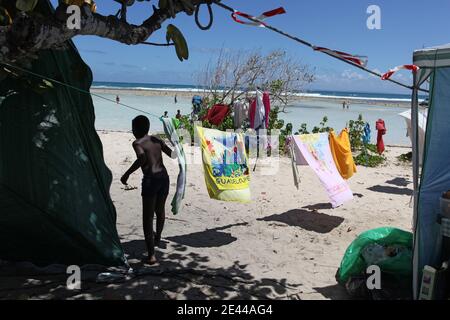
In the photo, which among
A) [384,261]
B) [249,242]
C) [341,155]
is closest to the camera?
[384,261]

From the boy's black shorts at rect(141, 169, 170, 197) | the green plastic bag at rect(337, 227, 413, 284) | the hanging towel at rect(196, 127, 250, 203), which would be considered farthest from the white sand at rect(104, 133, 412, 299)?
the boy's black shorts at rect(141, 169, 170, 197)

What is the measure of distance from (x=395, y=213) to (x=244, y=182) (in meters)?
3.10

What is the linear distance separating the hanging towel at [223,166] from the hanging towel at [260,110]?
4140 mm

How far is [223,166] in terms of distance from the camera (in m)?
5.98

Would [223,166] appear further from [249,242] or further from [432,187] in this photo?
[432,187]

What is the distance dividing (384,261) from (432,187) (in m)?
0.85

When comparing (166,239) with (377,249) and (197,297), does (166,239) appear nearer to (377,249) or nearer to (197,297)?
(197,297)

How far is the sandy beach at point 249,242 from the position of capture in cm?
421

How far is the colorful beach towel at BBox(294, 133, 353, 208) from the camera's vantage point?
671 cm

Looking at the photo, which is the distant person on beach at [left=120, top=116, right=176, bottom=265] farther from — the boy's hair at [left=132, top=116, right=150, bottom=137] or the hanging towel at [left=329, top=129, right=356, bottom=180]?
the hanging towel at [left=329, top=129, right=356, bottom=180]

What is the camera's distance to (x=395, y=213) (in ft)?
24.6

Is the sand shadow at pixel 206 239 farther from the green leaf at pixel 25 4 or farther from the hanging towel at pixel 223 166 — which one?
the green leaf at pixel 25 4

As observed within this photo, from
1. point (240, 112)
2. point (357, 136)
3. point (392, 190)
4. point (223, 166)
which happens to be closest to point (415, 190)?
point (223, 166)

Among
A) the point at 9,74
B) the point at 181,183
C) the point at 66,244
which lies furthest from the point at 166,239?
the point at 9,74
